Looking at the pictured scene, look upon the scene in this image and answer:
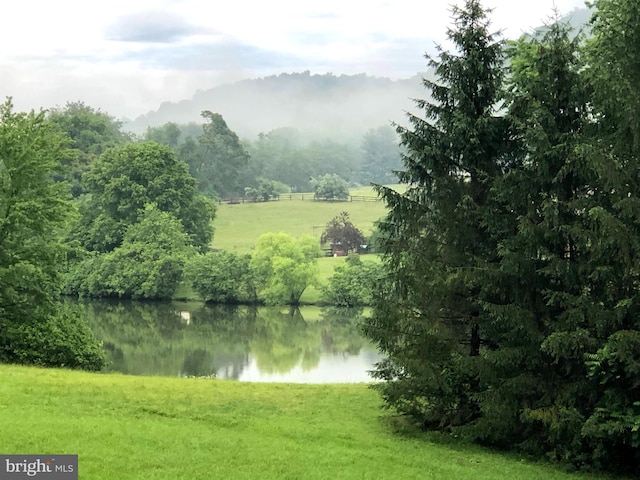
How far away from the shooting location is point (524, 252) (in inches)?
460

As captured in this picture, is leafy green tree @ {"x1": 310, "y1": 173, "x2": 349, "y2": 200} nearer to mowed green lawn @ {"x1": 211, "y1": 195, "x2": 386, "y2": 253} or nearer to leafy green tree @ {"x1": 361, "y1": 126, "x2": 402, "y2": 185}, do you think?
mowed green lawn @ {"x1": 211, "y1": 195, "x2": 386, "y2": 253}

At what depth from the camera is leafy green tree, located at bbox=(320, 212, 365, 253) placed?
6656cm

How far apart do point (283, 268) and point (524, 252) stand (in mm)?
37631

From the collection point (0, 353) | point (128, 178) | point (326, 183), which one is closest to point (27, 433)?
point (0, 353)

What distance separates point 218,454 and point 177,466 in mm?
821

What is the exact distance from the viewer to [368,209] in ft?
276

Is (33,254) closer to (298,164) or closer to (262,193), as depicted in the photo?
(262,193)

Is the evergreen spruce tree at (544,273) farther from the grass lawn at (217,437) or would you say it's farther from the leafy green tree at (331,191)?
the leafy green tree at (331,191)

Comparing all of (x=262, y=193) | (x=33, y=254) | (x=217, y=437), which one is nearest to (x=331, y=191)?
(x=262, y=193)

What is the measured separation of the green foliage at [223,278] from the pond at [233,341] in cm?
146

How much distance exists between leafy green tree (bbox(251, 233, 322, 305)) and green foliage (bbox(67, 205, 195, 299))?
6.11 meters

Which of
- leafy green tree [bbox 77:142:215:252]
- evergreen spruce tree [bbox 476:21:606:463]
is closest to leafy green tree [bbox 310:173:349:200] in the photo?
leafy green tree [bbox 77:142:215:252]

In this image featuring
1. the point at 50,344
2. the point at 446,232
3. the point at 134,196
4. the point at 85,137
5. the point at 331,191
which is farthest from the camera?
the point at 331,191

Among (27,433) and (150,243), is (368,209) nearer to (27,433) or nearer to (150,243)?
(150,243)
